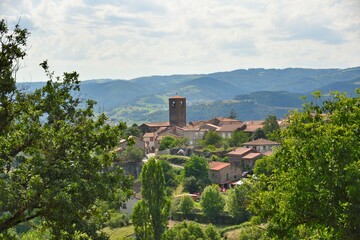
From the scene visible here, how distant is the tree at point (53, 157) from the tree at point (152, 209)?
1259 inches

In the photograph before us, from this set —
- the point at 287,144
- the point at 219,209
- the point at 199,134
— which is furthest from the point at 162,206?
the point at 199,134

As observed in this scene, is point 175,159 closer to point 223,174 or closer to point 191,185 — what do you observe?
point 191,185

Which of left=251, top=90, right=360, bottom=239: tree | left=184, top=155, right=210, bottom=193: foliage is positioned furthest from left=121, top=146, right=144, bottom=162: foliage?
left=251, top=90, right=360, bottom=239: tree

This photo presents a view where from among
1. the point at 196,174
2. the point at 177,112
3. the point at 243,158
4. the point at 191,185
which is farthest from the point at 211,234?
the point at 177,112

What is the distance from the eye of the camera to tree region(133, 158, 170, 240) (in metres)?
45.7

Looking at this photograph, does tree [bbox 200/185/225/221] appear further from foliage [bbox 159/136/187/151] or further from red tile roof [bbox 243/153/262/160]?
foliage [bbox 159/136/187/151]

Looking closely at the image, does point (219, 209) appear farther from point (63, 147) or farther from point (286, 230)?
point (63, 147)

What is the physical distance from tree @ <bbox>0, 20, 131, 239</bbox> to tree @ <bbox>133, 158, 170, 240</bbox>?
32.0m

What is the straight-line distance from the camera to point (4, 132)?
1297cm

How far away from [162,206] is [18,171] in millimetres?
35173

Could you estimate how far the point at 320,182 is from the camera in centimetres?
1465

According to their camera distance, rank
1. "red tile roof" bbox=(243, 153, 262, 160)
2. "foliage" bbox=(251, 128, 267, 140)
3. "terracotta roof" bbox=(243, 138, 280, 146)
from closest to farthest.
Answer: "red tile roof" bbox=(243, 153, 262, 160)
"terracotta roof" bbox=(243, 138, 280, 146)
"foliage" bbox=(251, 128, 267, 140)

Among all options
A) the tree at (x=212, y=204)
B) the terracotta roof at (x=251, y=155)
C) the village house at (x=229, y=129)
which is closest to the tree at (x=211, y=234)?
the tree at (x=212, y=204)

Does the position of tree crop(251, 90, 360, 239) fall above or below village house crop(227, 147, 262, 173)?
above
